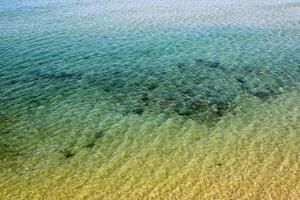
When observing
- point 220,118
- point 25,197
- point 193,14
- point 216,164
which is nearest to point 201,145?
point 216,164

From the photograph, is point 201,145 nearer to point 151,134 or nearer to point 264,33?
point 151,134

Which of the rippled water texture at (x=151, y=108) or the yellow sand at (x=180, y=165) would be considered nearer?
the yellow sand at (x=180, y=165)

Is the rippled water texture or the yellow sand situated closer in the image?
the yellow sand

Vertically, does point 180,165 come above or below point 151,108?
above

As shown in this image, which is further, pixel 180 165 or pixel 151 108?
pixel 151 108

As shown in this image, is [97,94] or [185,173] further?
[97,94]

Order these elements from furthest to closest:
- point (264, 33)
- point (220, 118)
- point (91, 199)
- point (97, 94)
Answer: point (264, 33), point (97, 94), point (220, 118), point (91, 199)

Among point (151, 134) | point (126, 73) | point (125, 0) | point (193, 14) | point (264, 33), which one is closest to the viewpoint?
point (151, 134)

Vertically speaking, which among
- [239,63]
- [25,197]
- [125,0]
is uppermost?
[25,197]
